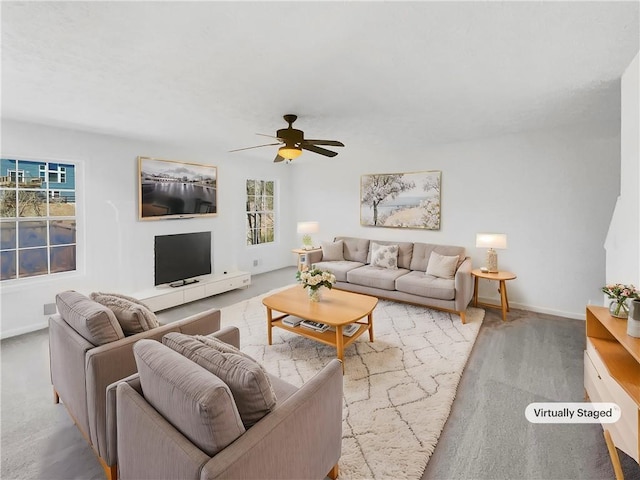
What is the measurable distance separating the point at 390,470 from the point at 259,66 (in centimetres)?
271

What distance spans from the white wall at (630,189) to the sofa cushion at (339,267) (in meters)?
3.16

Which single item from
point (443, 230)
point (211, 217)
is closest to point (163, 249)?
point (211, 217)

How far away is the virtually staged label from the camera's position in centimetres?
210

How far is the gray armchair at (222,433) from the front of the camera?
1.08 meters

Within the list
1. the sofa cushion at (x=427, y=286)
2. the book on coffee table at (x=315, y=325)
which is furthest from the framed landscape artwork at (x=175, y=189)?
the sofa cushion at (x=427, y=286)

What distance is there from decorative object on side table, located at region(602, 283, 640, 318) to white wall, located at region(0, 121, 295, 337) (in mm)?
5164

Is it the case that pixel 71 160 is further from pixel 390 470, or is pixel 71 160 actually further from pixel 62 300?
pixel 390 470

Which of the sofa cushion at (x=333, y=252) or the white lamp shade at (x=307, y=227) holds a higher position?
the white lamp shade at (x=307, y=227)

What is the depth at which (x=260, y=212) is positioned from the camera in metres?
6.60

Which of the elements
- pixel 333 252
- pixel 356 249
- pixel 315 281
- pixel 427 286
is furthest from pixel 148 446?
pixel 356 249

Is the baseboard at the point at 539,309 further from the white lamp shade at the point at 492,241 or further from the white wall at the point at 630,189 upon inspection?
the white wall at the point at 630,189

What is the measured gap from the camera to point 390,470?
1.74m

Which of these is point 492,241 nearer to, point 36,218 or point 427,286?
point 427,286

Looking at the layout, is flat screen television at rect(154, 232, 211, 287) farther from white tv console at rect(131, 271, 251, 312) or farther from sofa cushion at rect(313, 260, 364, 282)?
sofa cushion at rect(313, 260, 364, 282)
